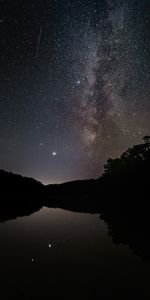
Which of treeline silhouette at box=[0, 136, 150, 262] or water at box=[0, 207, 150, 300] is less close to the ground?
treeline silhouette at box=[0, 136, 150, 262]

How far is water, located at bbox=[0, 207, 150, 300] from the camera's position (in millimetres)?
9164

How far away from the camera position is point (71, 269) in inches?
471

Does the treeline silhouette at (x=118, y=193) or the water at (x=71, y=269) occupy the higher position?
the treeline silhouette at (x=118, y=193)

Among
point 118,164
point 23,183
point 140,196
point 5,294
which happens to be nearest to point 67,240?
point 5,294

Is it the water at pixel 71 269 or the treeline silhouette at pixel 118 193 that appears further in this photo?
the treeline silhouette at pixel 118 193

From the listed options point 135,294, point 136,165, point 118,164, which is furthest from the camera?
point 118,164

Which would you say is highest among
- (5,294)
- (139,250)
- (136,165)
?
(136,165)

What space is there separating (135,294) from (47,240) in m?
10.3

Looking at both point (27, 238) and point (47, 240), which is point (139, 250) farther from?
Result: point (27, 238)

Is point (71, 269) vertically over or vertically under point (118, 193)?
under

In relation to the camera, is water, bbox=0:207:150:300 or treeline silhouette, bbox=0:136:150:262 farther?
treeline silhouette, bbox=0:136:150:262

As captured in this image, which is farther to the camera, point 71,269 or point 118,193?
point 118,193

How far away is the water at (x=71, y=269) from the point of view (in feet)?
30.1

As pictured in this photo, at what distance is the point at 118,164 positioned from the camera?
255 ft
